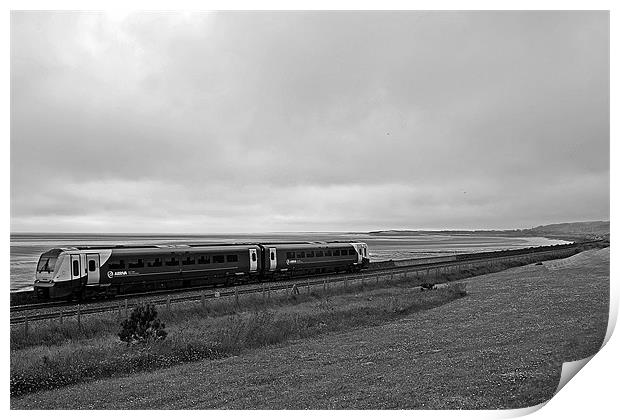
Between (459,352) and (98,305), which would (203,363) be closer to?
(98,305)

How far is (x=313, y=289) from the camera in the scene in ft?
32.1

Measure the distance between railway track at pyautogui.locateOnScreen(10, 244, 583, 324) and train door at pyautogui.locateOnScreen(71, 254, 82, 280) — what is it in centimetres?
50

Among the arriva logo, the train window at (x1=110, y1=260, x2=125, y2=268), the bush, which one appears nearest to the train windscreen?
the bush

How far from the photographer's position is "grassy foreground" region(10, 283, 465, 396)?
6.42 m

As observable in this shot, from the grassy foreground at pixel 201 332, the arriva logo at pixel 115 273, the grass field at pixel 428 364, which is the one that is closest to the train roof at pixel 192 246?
the arriva logo at pixel 115 273

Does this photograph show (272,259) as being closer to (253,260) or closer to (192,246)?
(253,260)

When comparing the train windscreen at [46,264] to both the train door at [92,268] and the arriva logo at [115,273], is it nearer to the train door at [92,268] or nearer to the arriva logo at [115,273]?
the train door at [92,268]

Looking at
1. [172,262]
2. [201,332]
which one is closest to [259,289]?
[172,262]

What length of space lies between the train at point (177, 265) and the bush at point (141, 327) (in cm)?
135

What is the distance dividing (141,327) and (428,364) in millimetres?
4037

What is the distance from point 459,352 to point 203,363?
3.59 m

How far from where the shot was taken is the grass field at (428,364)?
591cm

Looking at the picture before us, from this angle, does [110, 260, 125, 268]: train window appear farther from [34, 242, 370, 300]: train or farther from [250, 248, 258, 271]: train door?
[250, 248, 258, 271]: train door
